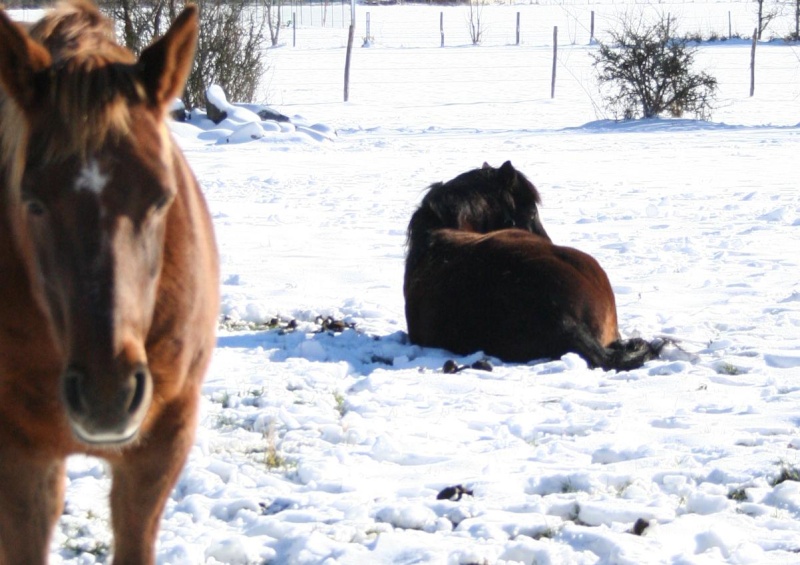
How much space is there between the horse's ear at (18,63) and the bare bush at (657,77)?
1835 centimetres

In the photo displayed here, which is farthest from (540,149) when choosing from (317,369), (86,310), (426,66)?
(426,66)

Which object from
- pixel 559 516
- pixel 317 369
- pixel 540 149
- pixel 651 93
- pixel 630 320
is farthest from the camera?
pixel 651 93

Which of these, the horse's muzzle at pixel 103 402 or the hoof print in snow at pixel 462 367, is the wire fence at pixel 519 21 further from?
the horse's muzzle at pixel 103 402

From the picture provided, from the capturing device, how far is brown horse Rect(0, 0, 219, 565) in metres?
1.90

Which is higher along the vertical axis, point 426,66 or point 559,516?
point 426,66

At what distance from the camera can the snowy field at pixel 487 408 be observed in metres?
3.12

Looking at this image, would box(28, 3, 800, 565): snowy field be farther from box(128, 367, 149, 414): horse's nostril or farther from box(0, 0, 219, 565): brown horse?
box(128, 367, 149, 414): horse's nostril

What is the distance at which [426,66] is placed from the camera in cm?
3319

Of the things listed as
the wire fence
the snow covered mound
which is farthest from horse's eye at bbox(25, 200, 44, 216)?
the wire fence

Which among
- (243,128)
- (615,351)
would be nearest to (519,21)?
(243,128)

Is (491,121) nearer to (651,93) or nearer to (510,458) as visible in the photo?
(651,93)

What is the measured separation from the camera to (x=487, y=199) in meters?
6.46

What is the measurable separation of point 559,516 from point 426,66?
3097 centimetres

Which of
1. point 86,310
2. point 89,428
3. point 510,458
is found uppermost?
point 86,310
